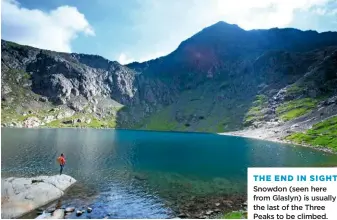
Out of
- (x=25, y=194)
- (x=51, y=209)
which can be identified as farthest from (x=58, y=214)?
(x=25, y=194)

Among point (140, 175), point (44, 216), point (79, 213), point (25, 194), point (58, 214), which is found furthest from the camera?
point (140, 175)

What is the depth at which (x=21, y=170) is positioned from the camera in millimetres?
65938

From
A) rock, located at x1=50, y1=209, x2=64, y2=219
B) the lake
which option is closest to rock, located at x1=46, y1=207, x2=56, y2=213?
rock, located at x1=50, y1=209, x2=64, y2=219

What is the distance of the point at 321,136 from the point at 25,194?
4842 inches

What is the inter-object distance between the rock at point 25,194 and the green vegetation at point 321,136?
311 ft

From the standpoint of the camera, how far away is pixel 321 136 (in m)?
132

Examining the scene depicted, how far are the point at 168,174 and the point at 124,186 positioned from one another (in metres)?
15.0

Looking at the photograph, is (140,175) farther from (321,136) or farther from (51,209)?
(321,136)

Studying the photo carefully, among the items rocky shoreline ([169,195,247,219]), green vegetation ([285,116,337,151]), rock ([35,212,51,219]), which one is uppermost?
green vegetation ([285,116,337,151])

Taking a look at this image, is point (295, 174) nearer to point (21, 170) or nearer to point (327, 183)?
point (327, 183)

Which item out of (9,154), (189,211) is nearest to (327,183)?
(189,211)

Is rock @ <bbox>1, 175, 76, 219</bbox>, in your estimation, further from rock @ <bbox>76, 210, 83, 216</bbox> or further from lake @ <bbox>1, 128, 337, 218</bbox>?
rock @ <bbox>76, 210, 83, 216</bbox>

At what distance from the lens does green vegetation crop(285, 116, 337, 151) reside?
389 ft

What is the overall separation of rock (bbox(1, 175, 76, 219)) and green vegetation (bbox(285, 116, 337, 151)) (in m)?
94.9
